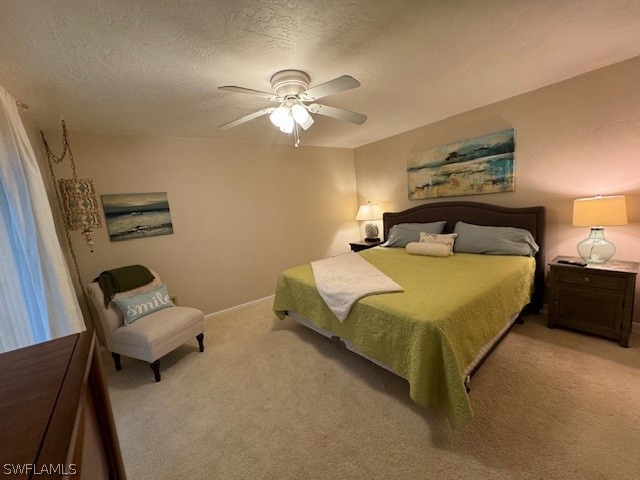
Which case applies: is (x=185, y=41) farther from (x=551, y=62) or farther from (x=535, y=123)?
(x=535, y=123)

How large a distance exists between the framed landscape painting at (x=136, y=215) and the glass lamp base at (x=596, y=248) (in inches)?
168

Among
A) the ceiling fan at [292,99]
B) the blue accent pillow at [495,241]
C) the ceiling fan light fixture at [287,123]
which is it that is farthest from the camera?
the blue accent pillow at [495,241]

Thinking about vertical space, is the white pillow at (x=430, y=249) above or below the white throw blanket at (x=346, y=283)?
above

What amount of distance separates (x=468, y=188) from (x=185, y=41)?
3.21 m

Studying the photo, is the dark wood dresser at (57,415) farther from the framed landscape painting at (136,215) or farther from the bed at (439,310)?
the framed landscape painting at (136,215)

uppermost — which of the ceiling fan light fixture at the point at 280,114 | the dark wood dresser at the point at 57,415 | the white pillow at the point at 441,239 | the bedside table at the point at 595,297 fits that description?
the ceiling fan light fixture at the point at 280,114

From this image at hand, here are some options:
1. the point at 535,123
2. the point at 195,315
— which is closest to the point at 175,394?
the point at 195,315

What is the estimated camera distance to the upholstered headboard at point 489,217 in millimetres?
2695

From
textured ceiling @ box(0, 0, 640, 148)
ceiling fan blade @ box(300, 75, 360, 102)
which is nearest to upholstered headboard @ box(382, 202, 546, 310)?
textured ceiling @ box(0, 0, 640, 148)

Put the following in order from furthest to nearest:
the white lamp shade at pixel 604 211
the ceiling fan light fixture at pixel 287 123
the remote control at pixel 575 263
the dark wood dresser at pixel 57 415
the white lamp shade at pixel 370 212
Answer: the white lamp shade at pixel 370 212
the remote control at pixel 575 263
the white lamp shade at pixel 604 211
the ceiling fan light fixture at pixel 287 123
the dark wood dresser at pixel 57 415

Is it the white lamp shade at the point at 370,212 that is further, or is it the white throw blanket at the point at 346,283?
the white lamp shade at the point at 370,212

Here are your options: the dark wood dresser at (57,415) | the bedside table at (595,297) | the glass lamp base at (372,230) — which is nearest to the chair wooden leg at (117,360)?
the dark wood dresser at (57,415)

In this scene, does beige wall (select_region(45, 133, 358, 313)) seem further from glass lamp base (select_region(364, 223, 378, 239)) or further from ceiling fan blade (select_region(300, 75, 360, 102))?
ceiling fan blade (select_region(300, 75, 360, 102))

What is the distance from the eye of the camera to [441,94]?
98.1 inches
